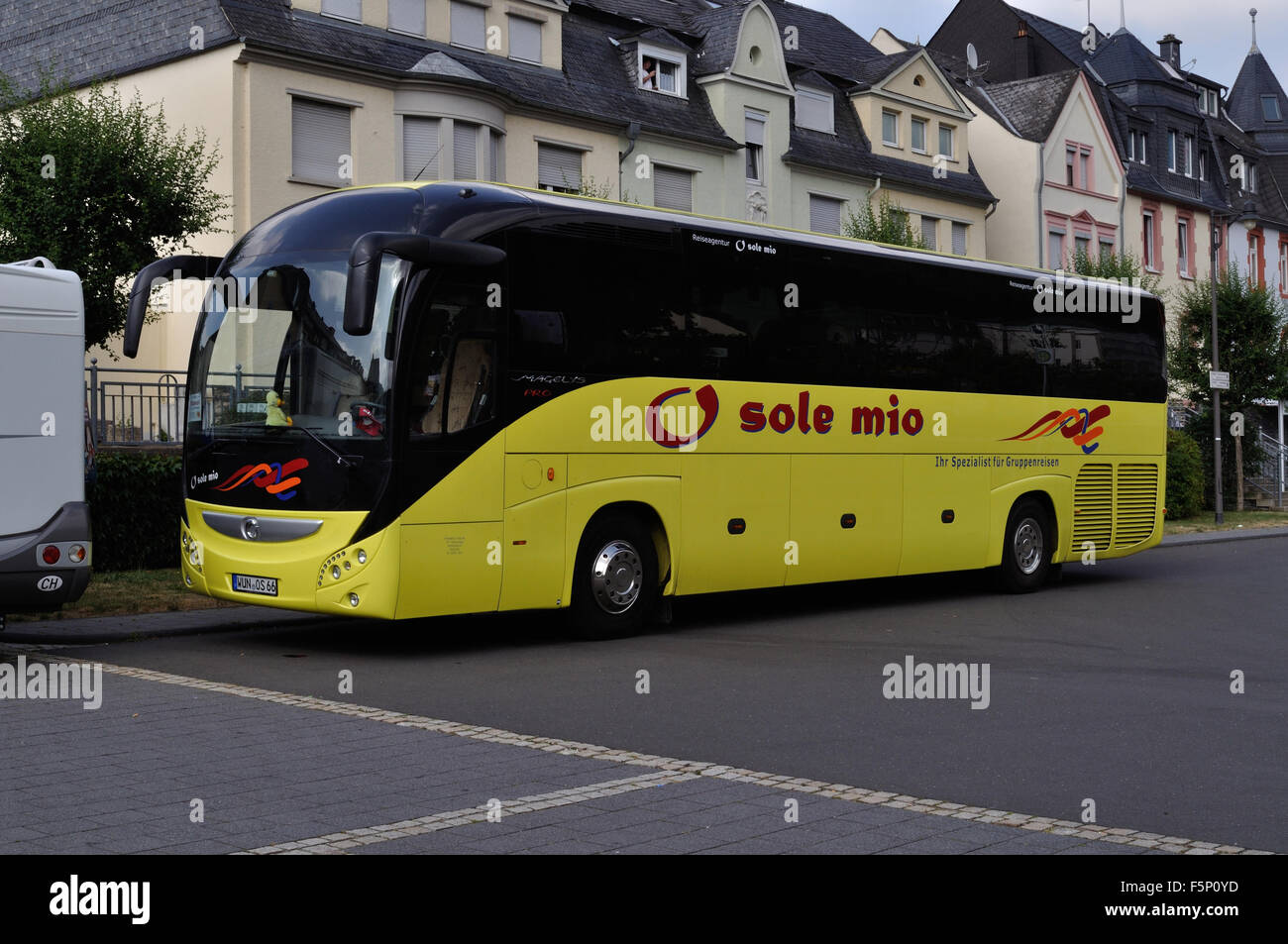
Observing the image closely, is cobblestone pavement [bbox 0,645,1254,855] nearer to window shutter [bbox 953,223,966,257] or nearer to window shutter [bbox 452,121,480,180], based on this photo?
window shutter [bbox 452,121,480,180]

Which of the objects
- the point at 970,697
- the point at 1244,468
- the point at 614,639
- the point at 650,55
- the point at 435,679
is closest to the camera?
the point at 970,697

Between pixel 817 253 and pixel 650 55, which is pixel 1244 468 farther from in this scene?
pixel 817 253

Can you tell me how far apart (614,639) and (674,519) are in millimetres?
1198

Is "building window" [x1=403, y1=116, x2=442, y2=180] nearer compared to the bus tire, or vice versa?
the bus tire

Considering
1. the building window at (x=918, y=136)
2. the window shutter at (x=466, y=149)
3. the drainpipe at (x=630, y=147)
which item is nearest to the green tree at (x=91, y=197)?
the window shutter at (x=466, y=149)

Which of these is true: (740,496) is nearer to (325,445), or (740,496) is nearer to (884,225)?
(325,445)

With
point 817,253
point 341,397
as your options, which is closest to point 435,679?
point 341,397

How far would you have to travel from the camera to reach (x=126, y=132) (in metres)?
19.5

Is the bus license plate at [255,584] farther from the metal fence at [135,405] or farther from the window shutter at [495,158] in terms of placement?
the window shutter at [495,158]

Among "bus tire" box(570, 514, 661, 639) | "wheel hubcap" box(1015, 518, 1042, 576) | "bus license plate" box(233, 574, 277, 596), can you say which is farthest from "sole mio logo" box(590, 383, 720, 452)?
"wheel hubcap" box(1015, 518, 1042, 576)

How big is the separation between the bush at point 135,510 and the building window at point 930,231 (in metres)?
28.9

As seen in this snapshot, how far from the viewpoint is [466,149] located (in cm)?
2880

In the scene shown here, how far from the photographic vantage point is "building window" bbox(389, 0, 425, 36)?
1139 inches

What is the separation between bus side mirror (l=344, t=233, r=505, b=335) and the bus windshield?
34cm
